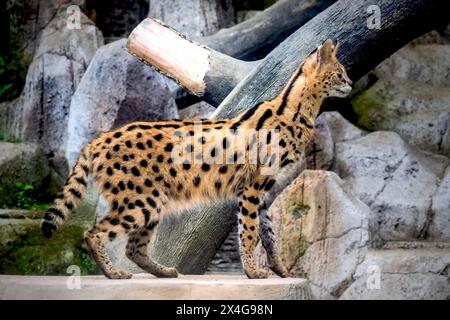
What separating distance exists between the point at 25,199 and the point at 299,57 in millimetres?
3788

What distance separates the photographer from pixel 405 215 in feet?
27.9

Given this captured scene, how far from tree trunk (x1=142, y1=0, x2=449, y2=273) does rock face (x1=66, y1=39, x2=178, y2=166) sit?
1605mm

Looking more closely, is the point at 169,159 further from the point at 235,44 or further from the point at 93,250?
the point at 235,44

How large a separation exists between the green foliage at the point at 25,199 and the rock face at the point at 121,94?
1122 mm

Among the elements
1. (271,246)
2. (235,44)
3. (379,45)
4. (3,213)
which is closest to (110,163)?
(271,246)

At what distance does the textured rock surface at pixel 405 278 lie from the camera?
23.7ft

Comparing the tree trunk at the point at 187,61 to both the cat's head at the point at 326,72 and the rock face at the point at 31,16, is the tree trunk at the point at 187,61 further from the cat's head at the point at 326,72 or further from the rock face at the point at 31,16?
the rock face at the point at 31,16

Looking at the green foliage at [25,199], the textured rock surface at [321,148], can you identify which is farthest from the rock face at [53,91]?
the textured rock surface at [321,148]

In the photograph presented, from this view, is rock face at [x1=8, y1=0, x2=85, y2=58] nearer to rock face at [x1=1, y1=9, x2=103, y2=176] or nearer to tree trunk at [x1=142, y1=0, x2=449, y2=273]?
rock face at [x1=1, y1=9, x2=103, y2=176]

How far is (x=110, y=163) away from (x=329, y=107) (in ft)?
14.6

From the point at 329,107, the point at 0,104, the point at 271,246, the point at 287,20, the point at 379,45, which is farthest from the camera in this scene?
the point at 0,104

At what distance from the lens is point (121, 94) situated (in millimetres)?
8133

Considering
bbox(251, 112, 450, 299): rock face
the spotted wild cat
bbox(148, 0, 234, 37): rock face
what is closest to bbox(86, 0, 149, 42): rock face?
bbox(148, 0, 234, 37): rock face
